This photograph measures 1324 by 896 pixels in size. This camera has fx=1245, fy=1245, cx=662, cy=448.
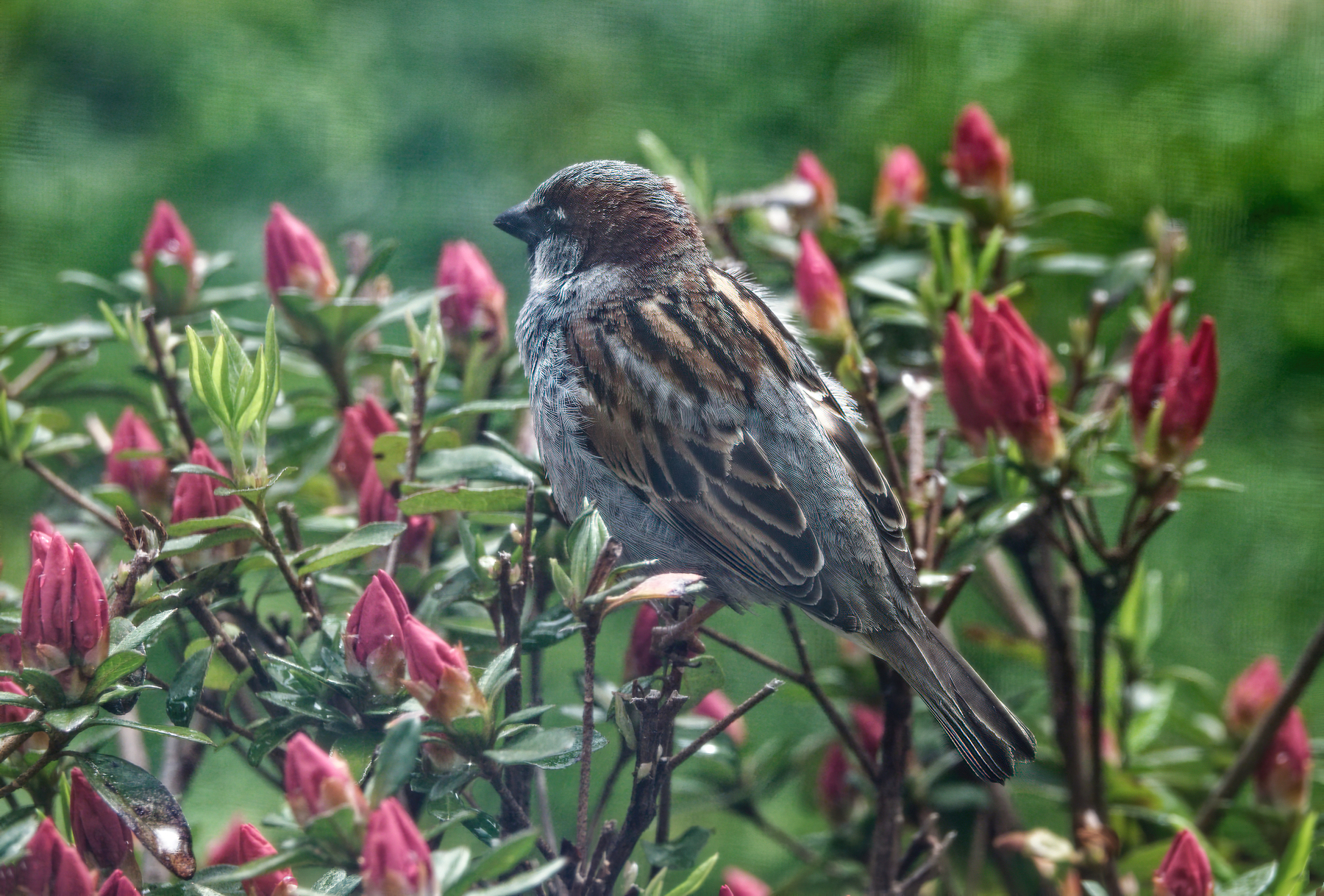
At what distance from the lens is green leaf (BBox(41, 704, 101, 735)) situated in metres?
1.09

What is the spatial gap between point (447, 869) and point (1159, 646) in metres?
2.70

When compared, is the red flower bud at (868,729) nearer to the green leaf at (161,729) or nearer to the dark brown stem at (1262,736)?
the dark brown stem at (1262,736)

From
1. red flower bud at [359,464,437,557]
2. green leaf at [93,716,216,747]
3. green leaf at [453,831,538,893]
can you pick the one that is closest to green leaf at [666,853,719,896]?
green leaf at [453,831,538,893]

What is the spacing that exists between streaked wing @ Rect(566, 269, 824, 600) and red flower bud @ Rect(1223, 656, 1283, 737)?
0.84 m

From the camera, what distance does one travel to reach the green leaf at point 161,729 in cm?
108

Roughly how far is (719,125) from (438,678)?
11.6 ft

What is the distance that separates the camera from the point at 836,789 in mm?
2027

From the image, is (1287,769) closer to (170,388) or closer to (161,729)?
(161,729)

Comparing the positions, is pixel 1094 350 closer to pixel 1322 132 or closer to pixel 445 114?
pixel 1322 132

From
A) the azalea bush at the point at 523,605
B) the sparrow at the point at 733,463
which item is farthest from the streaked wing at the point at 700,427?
the azalea bush at the point at 523,605

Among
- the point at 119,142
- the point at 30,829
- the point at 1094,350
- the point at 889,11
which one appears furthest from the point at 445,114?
the point at 30,829

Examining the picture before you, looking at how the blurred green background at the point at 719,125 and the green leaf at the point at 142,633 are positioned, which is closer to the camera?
the green leaf at the point at 142,633

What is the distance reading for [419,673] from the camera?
43.1 inches

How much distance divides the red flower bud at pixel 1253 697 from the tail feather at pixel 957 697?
0.63 meters
